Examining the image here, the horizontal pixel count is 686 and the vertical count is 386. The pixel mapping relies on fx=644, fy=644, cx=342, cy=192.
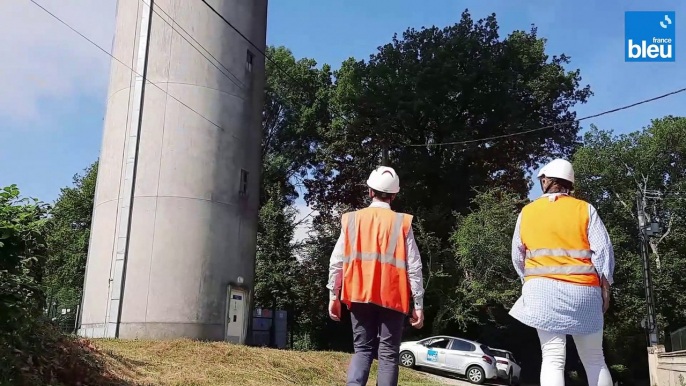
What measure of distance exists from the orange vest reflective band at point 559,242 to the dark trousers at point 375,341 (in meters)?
1.05

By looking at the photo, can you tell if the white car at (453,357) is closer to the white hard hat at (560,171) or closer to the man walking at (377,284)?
the man walking at (377,284)

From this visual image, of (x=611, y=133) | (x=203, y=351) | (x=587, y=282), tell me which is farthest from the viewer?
(x=611, y=133)

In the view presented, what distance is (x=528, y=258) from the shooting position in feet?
15.3

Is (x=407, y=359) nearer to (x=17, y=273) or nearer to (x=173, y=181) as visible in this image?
(x=173, y=181)

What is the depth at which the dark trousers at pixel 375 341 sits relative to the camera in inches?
183

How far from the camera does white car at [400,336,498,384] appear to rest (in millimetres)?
21047

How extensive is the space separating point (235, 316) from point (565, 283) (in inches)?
585

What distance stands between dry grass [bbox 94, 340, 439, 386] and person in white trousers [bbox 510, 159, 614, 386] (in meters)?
5.63

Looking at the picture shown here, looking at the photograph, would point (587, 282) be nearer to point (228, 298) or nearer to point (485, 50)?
point (228, 298)

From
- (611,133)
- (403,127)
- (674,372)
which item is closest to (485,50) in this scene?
(403,127)

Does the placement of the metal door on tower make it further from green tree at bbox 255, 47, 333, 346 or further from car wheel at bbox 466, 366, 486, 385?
green tree at bbox 255, 47, 333, 346

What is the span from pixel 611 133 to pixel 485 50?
8626 mm

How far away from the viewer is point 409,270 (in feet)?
16.0

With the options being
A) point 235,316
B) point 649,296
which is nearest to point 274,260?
point 235,316
